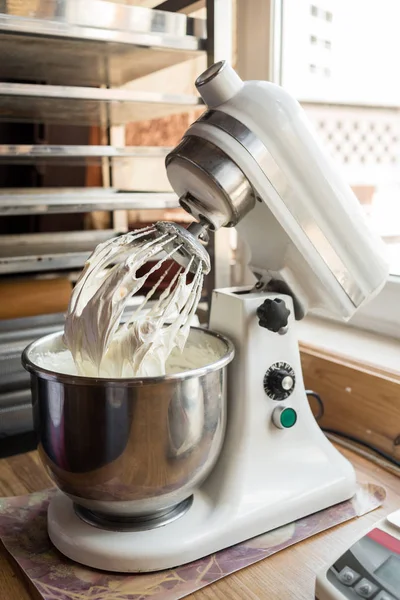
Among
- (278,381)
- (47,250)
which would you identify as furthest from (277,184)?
(47,250)

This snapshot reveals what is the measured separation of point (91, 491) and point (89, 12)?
63 cm

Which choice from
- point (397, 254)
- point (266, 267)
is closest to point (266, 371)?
point (266, 267)

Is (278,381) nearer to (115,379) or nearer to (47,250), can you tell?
(115,379)

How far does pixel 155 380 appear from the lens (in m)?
0.54

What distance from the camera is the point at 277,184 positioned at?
602 mm

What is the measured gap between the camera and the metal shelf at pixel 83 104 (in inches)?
30.8

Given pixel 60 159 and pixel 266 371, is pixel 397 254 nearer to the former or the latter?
pixel 266 371

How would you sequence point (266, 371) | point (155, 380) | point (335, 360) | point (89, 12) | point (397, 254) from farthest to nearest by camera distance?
point (397, 254)
point (335, 360)
point (89, 12)
point (266, 371)
point (155, 380)

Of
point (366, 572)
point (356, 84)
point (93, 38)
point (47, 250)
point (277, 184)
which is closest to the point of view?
point (366, 572)

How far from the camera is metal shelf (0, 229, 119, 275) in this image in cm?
86

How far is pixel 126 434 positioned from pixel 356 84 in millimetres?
981

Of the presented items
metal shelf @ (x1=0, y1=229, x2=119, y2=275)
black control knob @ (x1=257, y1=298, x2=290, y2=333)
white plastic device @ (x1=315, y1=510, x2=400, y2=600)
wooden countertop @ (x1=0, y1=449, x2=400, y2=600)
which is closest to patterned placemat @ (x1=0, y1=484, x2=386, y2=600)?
wooden countertop @ (x1=0, y1=449, x2=400, y2=600)

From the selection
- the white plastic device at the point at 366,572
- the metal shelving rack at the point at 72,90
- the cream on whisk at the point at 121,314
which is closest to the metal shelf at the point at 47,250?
the metal shelving rack at the point at 72,90

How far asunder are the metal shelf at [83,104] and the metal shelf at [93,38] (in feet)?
0.22
